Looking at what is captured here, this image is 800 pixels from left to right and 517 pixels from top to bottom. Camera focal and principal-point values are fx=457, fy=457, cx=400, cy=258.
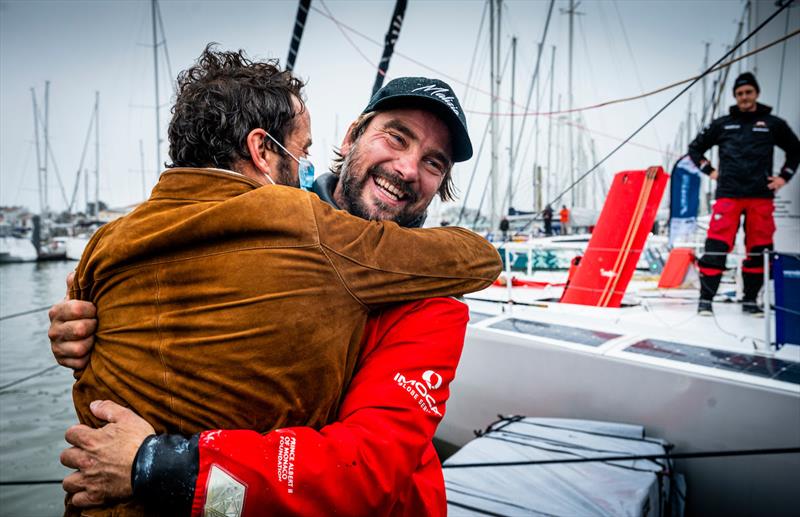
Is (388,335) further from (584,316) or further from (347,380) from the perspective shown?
(584,316)

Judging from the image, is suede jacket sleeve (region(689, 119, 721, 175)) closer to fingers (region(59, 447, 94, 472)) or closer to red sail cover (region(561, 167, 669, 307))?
red sail cover (region(561, 167, 669, 307))

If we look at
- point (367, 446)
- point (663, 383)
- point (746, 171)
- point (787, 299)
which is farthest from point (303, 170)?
point (746, 171)

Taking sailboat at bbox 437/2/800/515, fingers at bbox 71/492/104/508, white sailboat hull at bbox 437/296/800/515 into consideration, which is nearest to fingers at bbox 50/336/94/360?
fingers at bbox 71/492/104/508

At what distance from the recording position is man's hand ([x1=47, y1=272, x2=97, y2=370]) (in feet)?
3.22

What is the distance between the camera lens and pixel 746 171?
357 centimetres

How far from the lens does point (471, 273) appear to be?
1131 millimetres

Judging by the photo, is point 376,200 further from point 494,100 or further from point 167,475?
point 494,100

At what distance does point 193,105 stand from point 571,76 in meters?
14.5

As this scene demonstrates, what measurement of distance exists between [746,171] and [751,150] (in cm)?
16

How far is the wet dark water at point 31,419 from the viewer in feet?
12.8

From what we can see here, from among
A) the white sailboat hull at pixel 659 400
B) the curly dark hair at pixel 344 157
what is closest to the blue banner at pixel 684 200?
the white sailboat hull at pixel 659 400

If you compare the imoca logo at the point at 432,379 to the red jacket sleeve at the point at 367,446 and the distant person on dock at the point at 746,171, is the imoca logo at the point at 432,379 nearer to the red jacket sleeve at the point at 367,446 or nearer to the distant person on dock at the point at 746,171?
the red jacket sleeve at the point at 367,446

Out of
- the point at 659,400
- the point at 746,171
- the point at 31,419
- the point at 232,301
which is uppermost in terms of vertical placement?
the point at 746,171

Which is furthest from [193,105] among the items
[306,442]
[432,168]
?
[306,442]
